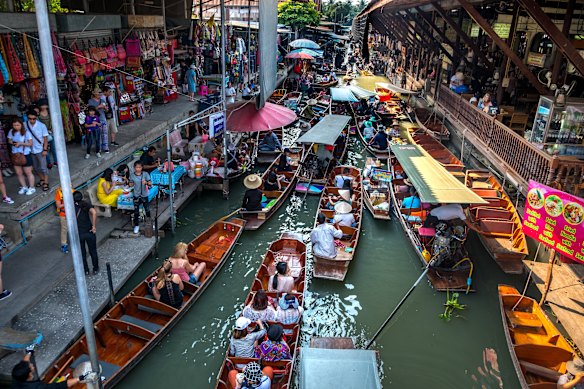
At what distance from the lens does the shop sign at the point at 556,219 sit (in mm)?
7371

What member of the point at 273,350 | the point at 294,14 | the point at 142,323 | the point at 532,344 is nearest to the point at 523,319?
the point at 532,344

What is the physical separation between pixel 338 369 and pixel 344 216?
5.91 meters

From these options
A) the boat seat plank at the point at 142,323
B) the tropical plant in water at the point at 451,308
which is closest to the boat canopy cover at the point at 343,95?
the tropical plant in water at the point at 451,308

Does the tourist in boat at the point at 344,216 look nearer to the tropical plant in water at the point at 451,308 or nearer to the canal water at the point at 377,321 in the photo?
the canal water at the point at 377,321

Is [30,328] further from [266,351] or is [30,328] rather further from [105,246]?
[266,351]

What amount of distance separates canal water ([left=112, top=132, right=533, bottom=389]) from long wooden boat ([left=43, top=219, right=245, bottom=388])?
0.30m

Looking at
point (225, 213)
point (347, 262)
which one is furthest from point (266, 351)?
point (225, 213)

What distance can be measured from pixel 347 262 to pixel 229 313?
9.47ft

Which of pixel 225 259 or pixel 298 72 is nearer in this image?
pixel 225 259

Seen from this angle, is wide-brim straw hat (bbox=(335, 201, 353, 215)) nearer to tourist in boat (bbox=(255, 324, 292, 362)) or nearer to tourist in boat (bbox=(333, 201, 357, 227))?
tourist in boat (bbox=(333, 201, 357, 227))

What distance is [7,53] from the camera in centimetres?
919

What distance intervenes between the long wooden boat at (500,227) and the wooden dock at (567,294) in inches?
18.8

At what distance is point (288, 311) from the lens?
7.77m

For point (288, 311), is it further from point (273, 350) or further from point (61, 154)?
point (61, 154)
